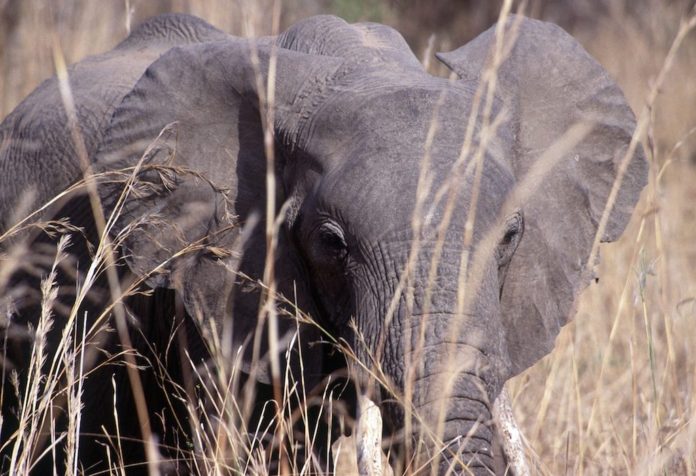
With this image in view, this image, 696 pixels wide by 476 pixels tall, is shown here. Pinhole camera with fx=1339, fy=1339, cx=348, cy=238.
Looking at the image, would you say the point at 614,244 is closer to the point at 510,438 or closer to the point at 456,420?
the point at 510,438

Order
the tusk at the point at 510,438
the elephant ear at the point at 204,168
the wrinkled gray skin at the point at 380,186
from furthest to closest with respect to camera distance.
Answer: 1. the tusk at the point at 510,438
2. the elephant ear at the point at 204,168
3. the wrinkled gray skin at the point at 380,186

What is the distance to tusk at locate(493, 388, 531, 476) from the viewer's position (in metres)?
3.22

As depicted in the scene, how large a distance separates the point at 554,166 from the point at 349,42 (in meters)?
0.58

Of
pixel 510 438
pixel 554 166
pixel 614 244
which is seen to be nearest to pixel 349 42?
pixel 554 166

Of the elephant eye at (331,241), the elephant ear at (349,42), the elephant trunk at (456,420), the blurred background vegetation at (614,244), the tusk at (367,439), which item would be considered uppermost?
the elephant ear at (349,42)

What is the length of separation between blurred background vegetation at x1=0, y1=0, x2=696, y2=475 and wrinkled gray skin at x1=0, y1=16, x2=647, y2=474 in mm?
157

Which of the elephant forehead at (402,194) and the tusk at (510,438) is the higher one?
the elephant forehead at (402,194)

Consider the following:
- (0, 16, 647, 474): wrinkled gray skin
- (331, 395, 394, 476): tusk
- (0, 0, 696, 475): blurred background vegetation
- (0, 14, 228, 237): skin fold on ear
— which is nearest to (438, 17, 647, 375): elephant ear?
(0, 16, 647, 474): wrinkled gray skin

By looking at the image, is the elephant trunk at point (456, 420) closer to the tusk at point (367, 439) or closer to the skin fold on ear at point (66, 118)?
the tusk at point (367, 439)

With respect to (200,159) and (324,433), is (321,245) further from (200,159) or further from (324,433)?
(324,433)

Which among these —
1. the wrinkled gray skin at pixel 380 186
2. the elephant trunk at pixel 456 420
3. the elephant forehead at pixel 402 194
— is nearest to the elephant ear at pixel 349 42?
the wrinkled gray skin at pixel 380 186

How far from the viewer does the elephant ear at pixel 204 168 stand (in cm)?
312

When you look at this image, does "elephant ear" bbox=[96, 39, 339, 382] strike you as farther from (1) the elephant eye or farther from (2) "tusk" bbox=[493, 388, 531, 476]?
(2) "tusk" bbox=[493, 388, 531, 476]

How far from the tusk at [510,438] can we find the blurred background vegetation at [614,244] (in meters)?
0.07
